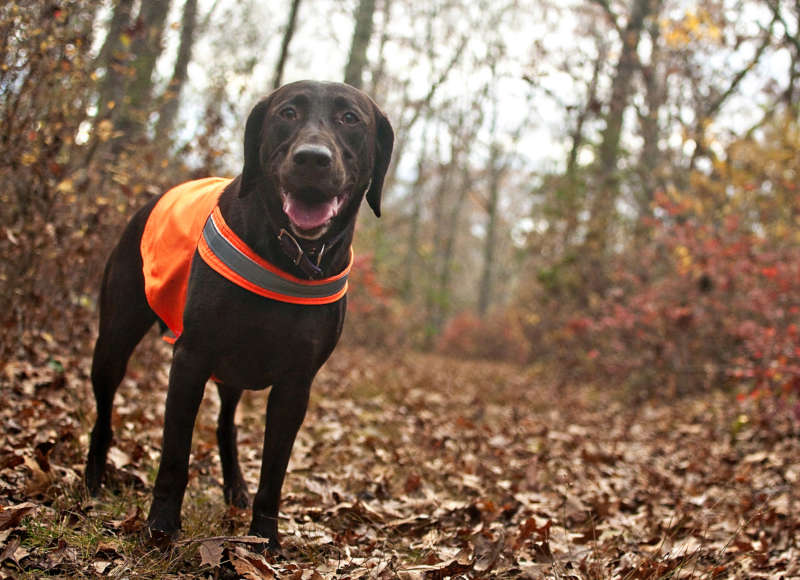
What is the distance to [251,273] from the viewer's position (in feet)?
8.86

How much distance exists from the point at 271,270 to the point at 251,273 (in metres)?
0.08

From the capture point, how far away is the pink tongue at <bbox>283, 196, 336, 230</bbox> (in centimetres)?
264

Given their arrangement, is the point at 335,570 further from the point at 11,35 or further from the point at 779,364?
the point at 779,364

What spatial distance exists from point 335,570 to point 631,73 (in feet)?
42.0

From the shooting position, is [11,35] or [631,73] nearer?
[11,35]

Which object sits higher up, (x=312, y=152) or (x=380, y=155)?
(x=380, y=155)

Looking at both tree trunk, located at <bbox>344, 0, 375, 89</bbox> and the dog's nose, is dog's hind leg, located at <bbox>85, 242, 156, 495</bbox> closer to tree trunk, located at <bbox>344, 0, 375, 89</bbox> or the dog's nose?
the dog's nose

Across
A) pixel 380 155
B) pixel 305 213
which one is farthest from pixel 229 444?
pixel 380 155

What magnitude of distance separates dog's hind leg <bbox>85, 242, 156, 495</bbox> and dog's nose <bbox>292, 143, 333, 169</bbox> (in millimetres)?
1259

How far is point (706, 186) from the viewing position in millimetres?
10648

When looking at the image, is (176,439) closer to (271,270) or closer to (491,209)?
(271,270)

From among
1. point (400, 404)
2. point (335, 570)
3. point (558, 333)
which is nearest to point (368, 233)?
point (558, 333)

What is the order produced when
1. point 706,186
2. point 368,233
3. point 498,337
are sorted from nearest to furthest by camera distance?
point 706,186
point 368,233
point 498,337

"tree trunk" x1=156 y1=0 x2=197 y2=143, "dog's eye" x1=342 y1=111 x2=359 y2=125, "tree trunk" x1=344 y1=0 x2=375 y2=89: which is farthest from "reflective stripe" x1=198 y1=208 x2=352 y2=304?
"tree trunk" x1=156 y1=0 x2=197 y2=143
